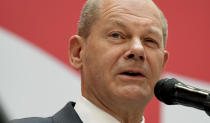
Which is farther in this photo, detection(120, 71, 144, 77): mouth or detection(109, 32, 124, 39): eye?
detection(109, 32, 124, 39): eye

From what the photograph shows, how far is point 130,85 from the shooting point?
1.60 meters

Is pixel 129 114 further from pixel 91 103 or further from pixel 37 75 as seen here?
pixel 37 75

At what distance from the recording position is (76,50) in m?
1.85

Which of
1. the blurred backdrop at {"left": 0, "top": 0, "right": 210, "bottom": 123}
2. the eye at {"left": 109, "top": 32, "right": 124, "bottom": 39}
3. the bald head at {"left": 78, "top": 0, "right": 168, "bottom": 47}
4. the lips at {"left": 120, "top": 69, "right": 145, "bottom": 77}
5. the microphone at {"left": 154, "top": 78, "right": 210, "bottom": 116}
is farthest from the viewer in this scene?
the blurred backdrop at {"left": 0, "top": 0, "right": 210, "bottom": 123}

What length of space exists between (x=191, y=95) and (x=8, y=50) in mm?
1499

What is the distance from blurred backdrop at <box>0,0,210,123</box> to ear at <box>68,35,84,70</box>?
59 cm

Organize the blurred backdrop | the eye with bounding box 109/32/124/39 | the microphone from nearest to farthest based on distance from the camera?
the microphone → the eye with bounding box 109/32/124/39 → the blurred backdrop

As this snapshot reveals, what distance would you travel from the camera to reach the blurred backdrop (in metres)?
2.30

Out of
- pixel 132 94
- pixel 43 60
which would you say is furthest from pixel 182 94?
pixel 43 60

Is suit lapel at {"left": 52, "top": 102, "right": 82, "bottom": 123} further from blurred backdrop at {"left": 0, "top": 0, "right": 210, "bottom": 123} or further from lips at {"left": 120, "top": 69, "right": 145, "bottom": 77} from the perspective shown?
blurred backdrop at {"left": 0, "top": 0, "right": 210, "bottom": 123}

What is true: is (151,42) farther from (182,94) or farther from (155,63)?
(182,94)

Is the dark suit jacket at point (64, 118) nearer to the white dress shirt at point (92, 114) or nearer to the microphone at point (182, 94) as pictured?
the white dress shirt at point (92, 114)

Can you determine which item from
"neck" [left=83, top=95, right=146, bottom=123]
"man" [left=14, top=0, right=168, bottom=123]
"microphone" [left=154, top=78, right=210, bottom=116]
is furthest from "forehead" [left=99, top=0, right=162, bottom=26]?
"microphone" [left=154, top=78, right=210, bottom=116]

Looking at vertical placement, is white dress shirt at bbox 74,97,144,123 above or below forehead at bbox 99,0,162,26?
below
